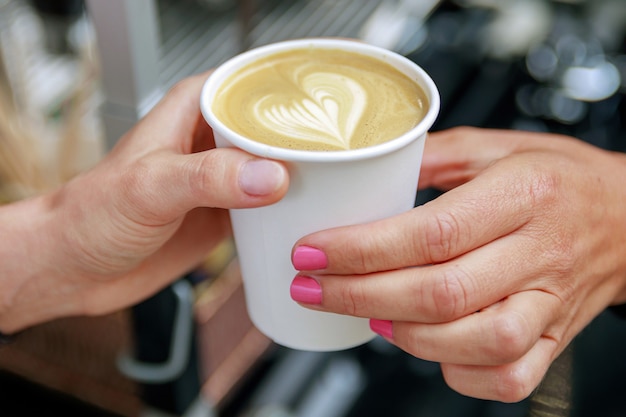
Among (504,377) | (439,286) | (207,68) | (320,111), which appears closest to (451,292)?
(439,286)

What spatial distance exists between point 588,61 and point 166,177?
1.15 m

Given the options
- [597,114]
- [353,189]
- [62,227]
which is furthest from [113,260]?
[597,114]

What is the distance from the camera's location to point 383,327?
2.22ft

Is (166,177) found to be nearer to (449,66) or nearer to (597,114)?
(449,66)

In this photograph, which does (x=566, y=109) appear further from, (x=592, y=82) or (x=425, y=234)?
(x=425, y=234)

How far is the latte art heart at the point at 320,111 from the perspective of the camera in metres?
0.64

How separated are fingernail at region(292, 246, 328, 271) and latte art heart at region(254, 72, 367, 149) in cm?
10

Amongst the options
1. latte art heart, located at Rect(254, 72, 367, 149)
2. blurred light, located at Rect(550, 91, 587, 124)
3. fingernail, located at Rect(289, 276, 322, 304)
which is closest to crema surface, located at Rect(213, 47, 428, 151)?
latte art heart, located at Rect(254, 72, 367, 149)

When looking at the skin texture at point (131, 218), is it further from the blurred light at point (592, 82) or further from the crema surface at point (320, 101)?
the blurred light at point (592, 82)

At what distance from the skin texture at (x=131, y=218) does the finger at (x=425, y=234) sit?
7 centimetres

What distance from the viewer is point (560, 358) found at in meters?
0.87

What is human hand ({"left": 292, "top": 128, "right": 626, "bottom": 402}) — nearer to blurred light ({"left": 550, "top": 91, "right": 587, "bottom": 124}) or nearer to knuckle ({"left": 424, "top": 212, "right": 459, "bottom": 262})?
knuckle ({"left": 424, "top": 212, "right": 459, "bottom": 262})

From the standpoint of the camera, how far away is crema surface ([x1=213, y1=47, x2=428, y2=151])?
64cm

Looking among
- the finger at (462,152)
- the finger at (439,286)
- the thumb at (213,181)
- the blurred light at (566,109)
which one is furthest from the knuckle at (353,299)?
the blurred light at (566,109)
